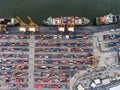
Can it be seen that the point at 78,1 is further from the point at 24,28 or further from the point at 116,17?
the point at 24,28

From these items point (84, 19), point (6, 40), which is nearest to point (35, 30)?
point (6, 40)

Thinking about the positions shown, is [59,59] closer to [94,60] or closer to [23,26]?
[94,60]

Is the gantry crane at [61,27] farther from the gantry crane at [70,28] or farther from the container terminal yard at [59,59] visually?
the gantry crane at [70,28]

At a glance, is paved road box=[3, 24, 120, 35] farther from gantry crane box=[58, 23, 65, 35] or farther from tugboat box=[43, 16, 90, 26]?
tugboat box=[43, 16, 90, 26]

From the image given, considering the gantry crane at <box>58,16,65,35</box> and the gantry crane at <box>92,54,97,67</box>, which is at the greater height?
the gantry crane at <box>58,16,65,35</box>

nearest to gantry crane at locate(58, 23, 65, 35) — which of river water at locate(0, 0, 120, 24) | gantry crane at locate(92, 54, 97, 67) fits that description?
river water at locate(0, 0, 120, 24)

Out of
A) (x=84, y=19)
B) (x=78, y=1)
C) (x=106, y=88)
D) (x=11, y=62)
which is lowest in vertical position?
(x=106, y=88)
